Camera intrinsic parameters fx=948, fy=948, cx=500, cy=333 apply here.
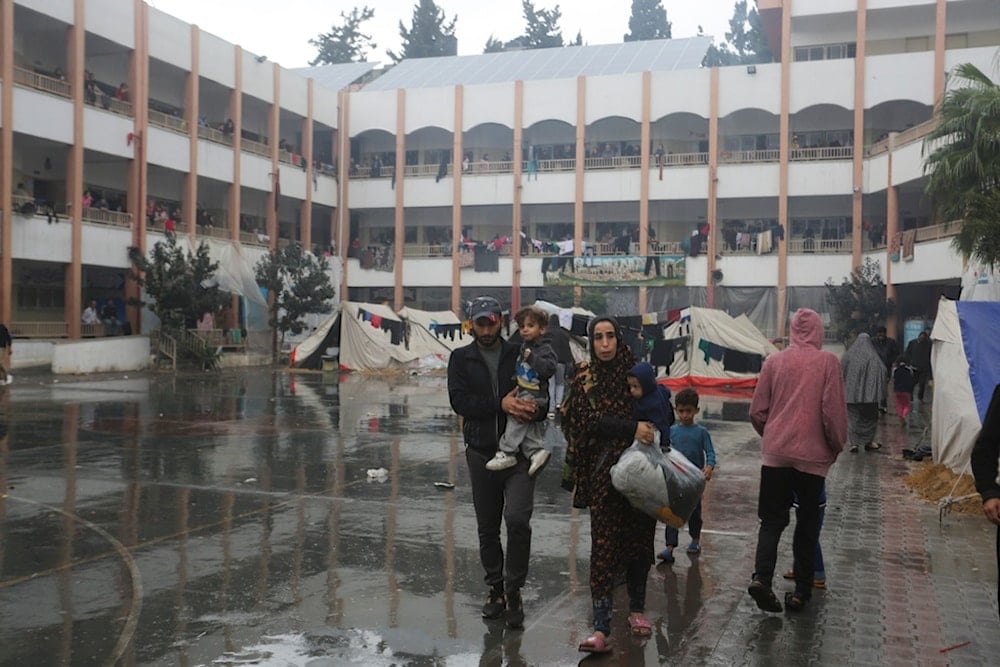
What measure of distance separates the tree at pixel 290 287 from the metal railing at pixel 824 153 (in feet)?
63.4

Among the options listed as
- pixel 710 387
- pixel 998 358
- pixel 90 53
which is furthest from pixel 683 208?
pixel 998 358

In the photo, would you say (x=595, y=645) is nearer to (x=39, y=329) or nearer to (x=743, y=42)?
(x=39, y=329)

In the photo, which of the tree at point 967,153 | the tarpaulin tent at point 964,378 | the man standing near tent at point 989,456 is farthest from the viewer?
the tree at point 967,153

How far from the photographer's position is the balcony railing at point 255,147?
3853 centimetres

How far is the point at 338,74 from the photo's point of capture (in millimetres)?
51406

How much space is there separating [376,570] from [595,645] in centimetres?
206

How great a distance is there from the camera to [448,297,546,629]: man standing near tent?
17.6 feet

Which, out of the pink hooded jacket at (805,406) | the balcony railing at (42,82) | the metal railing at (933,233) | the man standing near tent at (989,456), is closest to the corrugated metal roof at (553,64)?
the metal railing at (933,233)

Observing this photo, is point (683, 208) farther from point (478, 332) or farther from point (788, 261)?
point (478, 332)

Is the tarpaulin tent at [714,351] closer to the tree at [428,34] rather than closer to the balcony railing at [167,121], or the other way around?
the balcony railing at [167,121]

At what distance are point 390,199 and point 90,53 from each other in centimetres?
1493

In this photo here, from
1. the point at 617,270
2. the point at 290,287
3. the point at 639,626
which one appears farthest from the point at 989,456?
the point at 617,270

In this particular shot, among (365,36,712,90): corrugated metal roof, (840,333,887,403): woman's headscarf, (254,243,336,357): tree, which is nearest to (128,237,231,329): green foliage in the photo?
(254,243,336,357): tree

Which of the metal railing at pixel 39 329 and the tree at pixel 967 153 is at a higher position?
the tree at pixel 967 153
